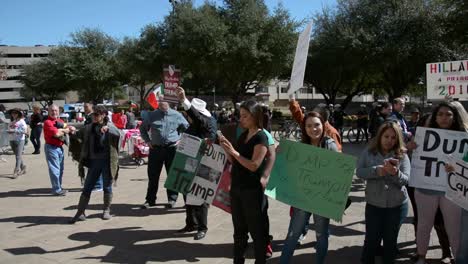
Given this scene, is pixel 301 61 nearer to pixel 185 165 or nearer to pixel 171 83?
pixel 185 165

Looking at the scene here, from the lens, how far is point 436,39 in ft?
77.8

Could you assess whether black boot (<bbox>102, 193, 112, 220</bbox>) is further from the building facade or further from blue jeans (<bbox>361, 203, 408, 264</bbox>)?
the building facade

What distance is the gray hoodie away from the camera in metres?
4.15

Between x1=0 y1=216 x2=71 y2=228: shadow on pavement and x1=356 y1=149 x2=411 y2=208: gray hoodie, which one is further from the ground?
x1=356 y1=149 x2=411 y2=208: gray hoodie

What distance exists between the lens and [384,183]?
13.8 ft

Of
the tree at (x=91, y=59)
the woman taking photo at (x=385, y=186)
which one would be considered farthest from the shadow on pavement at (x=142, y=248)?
the tree at (x=91, y=59)

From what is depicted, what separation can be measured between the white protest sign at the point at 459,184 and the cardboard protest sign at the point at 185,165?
292 cm

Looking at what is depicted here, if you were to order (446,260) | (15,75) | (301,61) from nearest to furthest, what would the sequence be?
1. (446,260)
2. (301,61)
3. (15,75)

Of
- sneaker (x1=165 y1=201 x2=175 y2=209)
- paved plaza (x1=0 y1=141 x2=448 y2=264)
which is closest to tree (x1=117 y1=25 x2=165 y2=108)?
paved plaza (x1=0 y1=141 x2=448 y2=264)

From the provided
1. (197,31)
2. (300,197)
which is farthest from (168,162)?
(197,31)

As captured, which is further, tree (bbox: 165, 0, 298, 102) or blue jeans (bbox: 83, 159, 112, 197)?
tree (bbox: 165, 0, 298, 102)

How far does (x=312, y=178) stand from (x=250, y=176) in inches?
28.0

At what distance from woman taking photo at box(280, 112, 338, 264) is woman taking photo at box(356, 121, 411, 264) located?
0.41 m

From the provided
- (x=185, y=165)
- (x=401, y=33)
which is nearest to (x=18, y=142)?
(x=185, y=165)
